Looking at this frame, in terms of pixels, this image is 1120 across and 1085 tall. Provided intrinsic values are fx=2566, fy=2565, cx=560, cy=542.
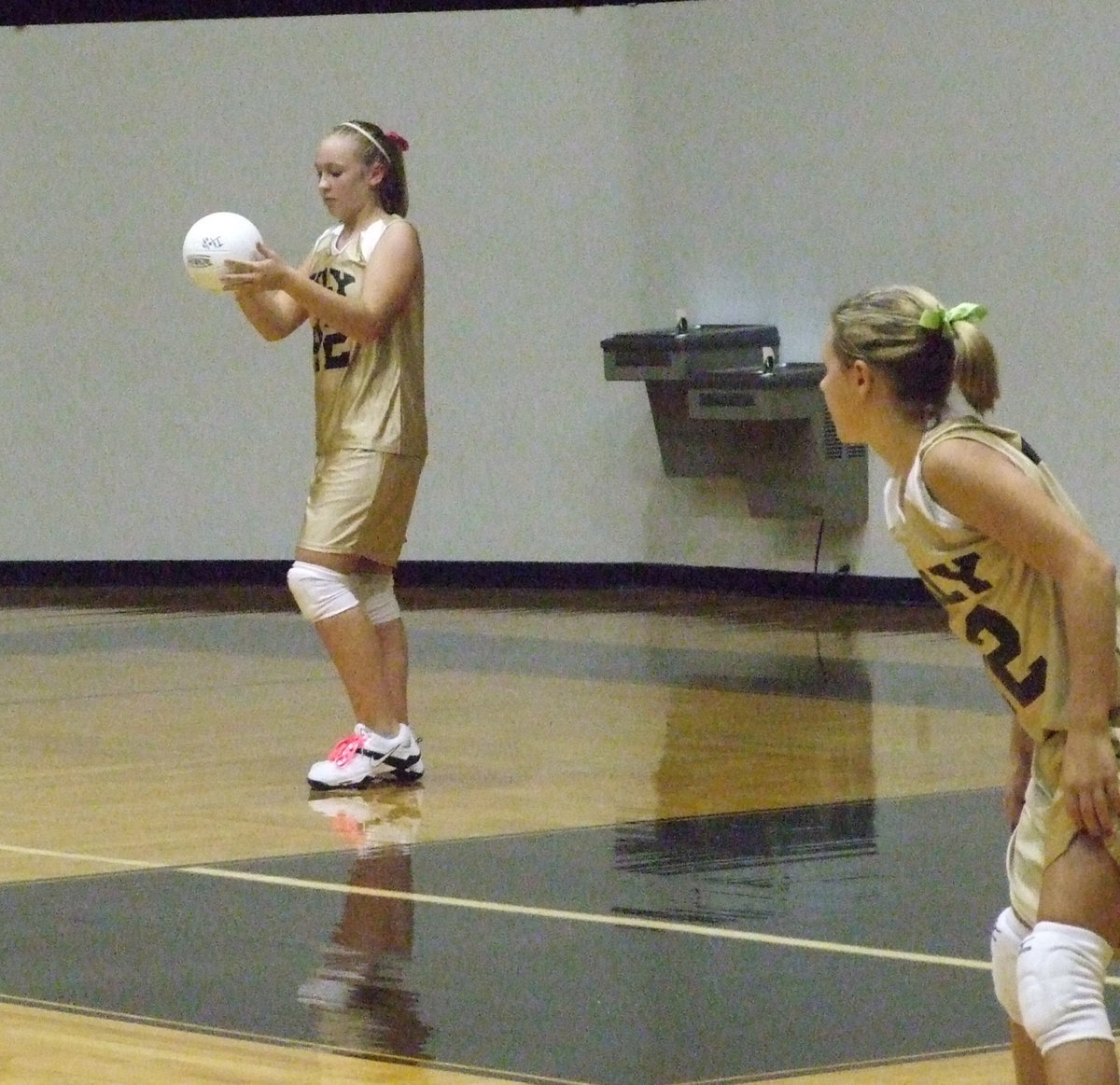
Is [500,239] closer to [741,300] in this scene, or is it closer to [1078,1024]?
[741,300]

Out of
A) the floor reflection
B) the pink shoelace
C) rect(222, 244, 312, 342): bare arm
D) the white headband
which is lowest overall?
the floor reflection

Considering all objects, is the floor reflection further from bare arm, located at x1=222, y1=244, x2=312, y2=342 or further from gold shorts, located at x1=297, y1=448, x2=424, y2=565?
bare arm, located at x1=222, y1=244, x2=312, y2=342

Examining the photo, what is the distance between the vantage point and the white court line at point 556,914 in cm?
470

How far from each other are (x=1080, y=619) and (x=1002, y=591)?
0.14 metres

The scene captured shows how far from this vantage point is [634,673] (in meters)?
9.30

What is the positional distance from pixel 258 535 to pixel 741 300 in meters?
2.74

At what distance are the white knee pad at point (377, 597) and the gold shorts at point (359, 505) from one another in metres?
0.11

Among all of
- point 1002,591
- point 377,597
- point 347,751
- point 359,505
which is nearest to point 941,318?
point 1002,591

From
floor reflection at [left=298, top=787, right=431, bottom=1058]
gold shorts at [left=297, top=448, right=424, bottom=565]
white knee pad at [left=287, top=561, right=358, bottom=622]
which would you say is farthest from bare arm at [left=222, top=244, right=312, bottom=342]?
floor reflection at [left=298, top=787, right=431, bottom=1058]

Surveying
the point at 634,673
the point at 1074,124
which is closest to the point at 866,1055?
the point at 634,673

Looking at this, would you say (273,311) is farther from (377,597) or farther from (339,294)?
(377,597)

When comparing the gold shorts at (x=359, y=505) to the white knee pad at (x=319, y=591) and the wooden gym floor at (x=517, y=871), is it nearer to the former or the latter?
the white knee pad at (x=319, y=591)

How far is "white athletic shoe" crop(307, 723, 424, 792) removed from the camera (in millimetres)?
6754

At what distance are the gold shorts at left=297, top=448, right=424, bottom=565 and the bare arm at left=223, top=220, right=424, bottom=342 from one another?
33 centimetres
